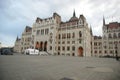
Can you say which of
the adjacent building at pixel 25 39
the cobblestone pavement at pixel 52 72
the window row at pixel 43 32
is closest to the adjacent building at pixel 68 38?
the window row at pixel 43 32

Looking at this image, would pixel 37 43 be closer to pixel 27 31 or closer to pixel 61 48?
pixel 61 48

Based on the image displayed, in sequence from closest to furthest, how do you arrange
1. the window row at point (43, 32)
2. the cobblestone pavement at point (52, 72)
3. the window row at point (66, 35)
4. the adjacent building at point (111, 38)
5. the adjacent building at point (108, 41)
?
the cobblestone pavement at point (52, 72), the window row at point (66, 35), the window row at point (43, 32), the adjacent building at point (111, 38), the adjacent building at point (108, 41)

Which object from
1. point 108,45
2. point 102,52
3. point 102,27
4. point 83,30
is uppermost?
point 102,27

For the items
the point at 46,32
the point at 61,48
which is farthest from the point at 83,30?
the point at 46,32

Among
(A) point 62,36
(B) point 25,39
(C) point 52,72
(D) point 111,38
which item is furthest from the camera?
(B) point 25,39

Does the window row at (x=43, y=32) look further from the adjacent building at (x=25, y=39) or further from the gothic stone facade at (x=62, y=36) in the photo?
the adjacent building at (x=25, y=39)

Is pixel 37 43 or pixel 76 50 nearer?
pixel 76 50

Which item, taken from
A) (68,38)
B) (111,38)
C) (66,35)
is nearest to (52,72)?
(68,38)

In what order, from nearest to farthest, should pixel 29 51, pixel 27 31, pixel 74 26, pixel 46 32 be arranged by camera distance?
pixel 29 51, pixel 74 26, pixel 46 32, pixel 27 31

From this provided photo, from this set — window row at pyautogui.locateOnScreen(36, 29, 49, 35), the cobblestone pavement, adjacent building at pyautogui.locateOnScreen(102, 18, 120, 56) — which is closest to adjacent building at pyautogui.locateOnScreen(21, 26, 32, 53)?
window row at pyautogui.locateOnScreen(36, 29, 49, 35)

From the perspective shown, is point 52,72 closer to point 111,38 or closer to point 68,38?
point 68,38

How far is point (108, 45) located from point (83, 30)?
1283 inches

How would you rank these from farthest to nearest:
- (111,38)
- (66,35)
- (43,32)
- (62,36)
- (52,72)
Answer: (111,38), (43,32), (62,36), (66,35), (52,72)

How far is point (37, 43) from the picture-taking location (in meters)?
68.8
